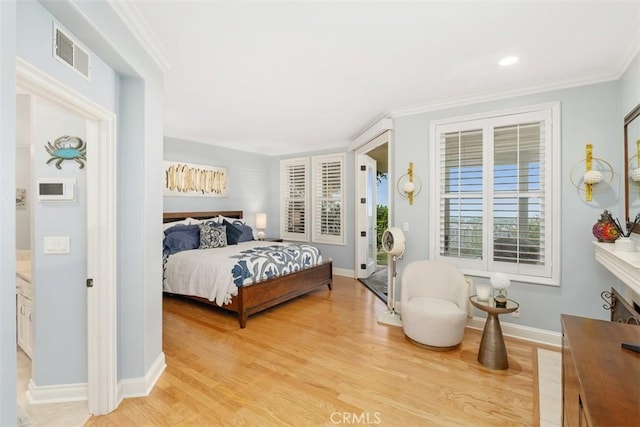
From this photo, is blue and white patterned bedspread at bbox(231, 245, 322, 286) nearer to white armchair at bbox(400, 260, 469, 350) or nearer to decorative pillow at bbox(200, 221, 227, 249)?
decorative pillow at bbox(200, 221, 227, 249)

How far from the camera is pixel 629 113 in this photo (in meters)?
2.39

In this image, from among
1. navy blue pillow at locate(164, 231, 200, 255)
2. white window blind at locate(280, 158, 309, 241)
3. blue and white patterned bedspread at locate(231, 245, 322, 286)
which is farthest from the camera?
white window blind at locate(280, 158, 309, 241)

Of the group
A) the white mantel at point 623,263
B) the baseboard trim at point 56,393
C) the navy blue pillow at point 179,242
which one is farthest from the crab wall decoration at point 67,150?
the white mantel at point 623,263

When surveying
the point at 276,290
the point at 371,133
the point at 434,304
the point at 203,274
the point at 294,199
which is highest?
the point at 371,133

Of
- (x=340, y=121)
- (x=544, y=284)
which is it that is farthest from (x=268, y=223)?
(x=544, y=284)

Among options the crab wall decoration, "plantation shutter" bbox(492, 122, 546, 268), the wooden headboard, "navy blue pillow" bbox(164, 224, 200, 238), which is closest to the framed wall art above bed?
the wooden headboard

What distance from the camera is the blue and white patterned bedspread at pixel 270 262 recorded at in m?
3.50

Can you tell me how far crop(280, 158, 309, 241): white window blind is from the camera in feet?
20.8

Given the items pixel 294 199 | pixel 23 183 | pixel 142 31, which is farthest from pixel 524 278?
pixel 23 183

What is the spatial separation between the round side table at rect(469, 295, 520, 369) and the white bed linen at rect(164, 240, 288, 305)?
2.61 m

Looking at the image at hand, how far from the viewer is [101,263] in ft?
6.34

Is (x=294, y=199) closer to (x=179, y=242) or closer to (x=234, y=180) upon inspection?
(x=234, y=180)

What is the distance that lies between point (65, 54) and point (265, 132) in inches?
139

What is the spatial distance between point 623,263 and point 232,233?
15.7ft
